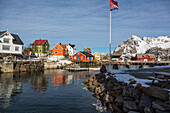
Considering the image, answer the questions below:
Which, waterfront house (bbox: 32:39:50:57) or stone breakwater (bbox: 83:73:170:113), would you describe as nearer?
stone breakwater (bbox: 83:73:170:113)

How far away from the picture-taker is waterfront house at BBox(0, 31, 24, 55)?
171ft

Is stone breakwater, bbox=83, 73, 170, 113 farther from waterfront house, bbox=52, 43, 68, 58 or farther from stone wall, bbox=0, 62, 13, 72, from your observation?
waterfront house, bbox=52, 43, 68, 58

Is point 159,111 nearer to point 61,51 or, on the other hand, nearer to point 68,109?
point 68,109

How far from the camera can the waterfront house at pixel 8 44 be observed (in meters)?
52.2

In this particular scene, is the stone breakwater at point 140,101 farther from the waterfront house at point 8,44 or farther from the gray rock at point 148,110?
the waterfront house at point 8,44

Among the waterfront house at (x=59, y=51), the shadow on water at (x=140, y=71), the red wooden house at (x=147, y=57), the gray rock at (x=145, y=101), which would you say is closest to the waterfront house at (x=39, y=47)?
the waterfront house at (x=59, y=51)

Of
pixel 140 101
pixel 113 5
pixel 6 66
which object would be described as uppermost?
pixel 113 5

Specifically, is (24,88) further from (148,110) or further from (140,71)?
(148,110)

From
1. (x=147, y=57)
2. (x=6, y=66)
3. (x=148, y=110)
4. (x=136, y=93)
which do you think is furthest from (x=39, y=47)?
(x=148, y=110)

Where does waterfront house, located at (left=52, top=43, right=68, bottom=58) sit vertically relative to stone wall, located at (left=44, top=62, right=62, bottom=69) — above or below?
above

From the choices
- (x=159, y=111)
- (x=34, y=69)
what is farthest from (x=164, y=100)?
(x=34, y=69)

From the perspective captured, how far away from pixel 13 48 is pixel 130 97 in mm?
53957

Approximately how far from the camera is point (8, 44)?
53594 mm

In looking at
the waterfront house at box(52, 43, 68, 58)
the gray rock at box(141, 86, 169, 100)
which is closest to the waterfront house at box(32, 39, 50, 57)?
the waterfront house at box(52, 43, 68, 58)
